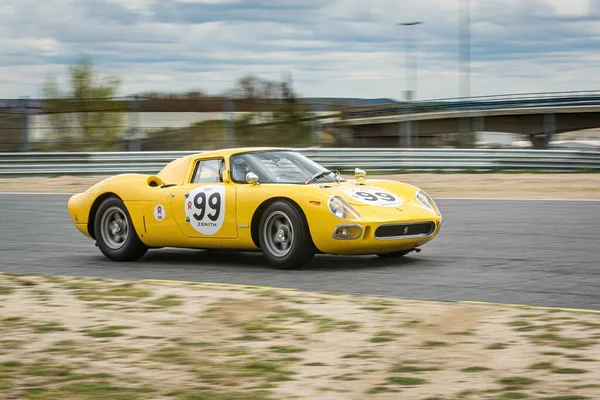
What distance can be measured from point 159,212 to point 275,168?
4.20 ft

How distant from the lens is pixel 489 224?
12.2m

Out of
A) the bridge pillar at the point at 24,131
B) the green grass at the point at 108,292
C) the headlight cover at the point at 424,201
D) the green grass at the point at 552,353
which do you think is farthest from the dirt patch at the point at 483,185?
the green grass at the point at 552,353

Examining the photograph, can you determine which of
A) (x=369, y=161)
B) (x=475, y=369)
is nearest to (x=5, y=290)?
(x=475, y=369)

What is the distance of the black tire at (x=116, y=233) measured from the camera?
9672mm

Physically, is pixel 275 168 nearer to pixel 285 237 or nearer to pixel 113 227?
pixel 285 237

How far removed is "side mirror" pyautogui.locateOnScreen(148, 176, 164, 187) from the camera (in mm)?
9648

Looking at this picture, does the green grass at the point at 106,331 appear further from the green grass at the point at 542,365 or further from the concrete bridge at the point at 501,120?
the concrete bridge at the point at 501,120

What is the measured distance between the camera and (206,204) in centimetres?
904

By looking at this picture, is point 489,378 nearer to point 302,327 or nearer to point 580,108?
point 302,327

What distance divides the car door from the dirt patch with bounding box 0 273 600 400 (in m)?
1.93

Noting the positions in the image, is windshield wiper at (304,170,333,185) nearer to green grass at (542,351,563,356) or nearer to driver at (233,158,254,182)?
driver at (233,158,254,182)

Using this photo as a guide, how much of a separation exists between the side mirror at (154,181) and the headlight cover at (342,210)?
218 centimetres

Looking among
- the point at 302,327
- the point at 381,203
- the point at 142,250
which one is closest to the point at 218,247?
the point at 142,250

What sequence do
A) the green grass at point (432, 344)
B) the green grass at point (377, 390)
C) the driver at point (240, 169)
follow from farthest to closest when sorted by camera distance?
the driver at point (240, 169), the green grass at point (432, 344), the green grass at point (377, 390)
